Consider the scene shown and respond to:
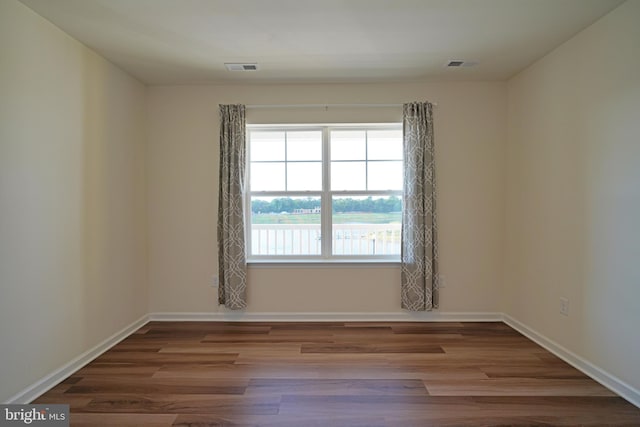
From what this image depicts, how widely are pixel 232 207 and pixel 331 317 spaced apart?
1.58 metres

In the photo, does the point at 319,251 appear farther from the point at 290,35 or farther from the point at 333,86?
the point at 290,35

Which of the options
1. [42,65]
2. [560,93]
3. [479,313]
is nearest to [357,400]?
[479,313]

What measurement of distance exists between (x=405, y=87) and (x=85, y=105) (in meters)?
2.98

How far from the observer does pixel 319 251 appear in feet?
12.7

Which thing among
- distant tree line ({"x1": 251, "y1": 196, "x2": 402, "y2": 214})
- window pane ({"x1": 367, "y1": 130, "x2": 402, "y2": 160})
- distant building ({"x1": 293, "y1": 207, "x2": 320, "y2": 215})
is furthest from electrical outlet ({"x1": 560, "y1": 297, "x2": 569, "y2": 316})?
distant building ({"x1": 293, "y1": 207, "x2": 320, "y2": 215})

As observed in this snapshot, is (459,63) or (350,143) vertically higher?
(459,63)

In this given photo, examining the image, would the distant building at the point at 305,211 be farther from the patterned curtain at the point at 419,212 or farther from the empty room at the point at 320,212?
the patterned curtain at the point at 419,212

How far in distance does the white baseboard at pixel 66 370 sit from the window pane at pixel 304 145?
2.40m

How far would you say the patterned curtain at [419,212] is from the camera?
359 cm

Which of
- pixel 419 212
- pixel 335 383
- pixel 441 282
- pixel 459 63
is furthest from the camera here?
pixel 441 282

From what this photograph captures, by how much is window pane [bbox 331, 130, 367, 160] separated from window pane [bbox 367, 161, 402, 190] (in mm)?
181

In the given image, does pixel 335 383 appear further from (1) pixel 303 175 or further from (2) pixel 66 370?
(1) pixel 303 175

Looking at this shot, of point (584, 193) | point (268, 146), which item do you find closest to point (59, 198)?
point (268, 146)

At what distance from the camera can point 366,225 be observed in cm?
385
